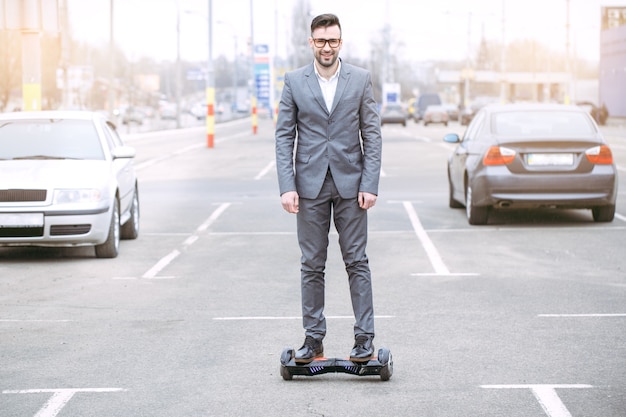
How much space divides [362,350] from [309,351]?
28cm

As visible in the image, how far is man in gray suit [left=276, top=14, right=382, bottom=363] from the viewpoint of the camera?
6320mm

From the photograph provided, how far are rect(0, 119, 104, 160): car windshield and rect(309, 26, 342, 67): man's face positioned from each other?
258 inches

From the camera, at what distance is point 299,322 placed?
26.8 ft

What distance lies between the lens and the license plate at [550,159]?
14047 mm

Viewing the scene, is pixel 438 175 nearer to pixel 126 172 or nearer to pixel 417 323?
pixel 126 172

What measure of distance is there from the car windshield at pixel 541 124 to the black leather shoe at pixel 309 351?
8372 mm

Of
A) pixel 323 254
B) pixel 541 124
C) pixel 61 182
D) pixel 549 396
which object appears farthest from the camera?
pixel 541 124

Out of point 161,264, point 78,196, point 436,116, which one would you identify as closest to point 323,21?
point 161,264

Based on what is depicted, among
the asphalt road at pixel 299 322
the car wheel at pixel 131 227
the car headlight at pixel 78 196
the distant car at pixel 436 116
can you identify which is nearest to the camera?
the asphalt road at pixel 299 322

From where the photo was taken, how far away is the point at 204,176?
25422mm

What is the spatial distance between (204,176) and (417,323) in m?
17.6

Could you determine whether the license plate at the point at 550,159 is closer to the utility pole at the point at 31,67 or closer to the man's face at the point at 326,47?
the man's face at the point at 326,47

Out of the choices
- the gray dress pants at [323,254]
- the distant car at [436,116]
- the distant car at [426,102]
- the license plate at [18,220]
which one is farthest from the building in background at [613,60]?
the gray dress pants at [323,254]

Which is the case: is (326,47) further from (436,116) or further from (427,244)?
→ (436,116)
